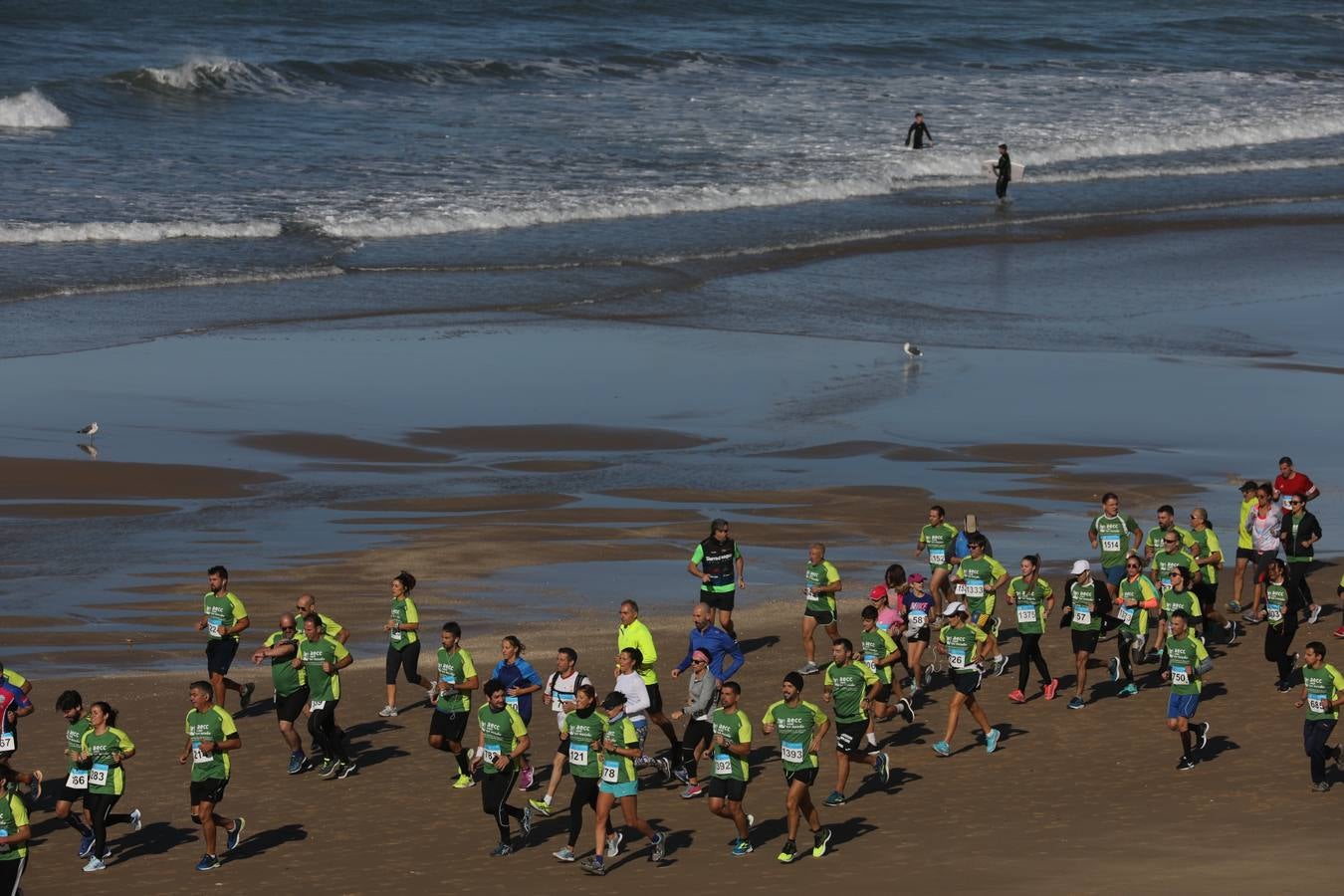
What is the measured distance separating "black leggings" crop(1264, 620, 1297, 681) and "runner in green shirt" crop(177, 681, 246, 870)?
8894 millimetres

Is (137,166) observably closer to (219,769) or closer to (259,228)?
(259,228)

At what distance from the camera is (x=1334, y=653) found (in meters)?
18.0

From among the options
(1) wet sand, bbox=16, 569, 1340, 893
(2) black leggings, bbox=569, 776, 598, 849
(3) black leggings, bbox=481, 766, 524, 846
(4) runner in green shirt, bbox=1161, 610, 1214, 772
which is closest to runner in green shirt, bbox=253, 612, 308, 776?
(1) wet sand, bbox=16, 569, 1340, 893

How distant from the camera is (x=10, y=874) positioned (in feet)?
39.9

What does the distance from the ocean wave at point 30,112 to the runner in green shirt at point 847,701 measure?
37.1 metres

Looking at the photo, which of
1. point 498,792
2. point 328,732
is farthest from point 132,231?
point 498,792

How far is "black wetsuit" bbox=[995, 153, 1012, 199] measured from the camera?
44.4m

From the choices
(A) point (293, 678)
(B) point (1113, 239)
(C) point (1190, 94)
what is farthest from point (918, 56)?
(A) point (293, 678)

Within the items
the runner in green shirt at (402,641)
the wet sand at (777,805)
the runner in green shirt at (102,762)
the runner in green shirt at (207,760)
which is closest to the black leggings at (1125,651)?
the wet sand at (777,805)

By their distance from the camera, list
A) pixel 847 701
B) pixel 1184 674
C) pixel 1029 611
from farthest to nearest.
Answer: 1. pixel 1029 611
2. pixel 1184 674
3. pixel 847 701

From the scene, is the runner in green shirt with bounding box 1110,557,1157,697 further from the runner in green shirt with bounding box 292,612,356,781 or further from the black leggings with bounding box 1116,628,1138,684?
the runner in green shirt with bounding box 292,612,356,781

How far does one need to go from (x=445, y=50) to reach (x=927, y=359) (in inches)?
1316

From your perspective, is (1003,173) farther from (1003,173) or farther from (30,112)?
(30,112)

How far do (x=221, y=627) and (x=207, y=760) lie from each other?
305 centimetres
